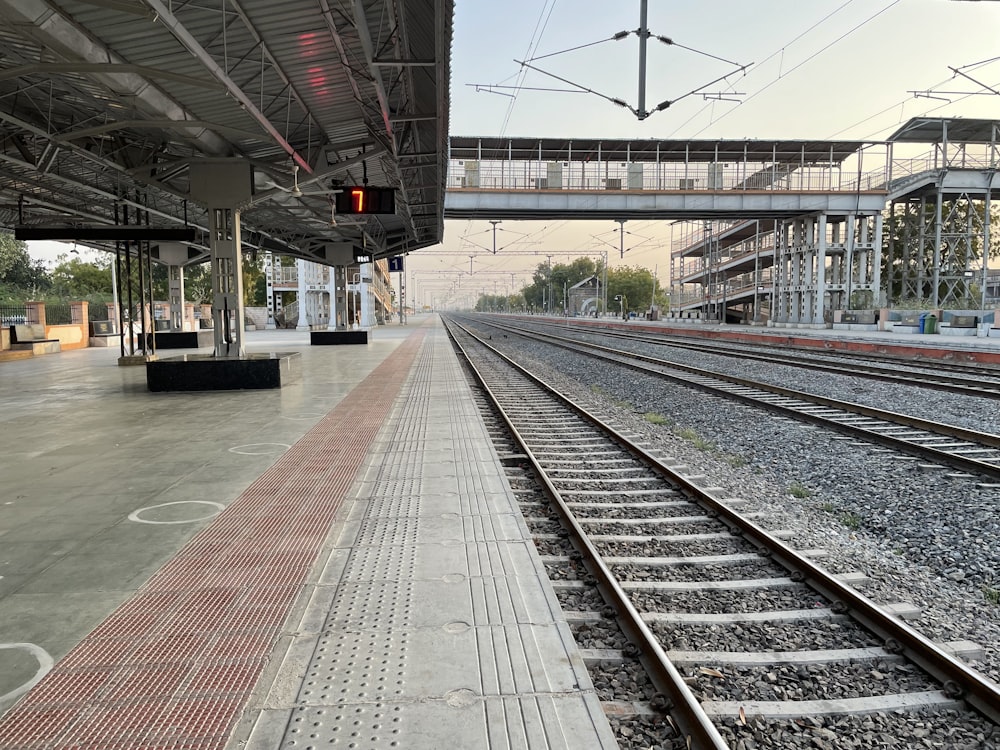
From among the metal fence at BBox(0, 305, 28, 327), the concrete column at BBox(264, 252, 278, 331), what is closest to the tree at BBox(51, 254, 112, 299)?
the concrete column at BBox(264, 252, 278, 331)

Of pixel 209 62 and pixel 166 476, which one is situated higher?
pixel 209 62

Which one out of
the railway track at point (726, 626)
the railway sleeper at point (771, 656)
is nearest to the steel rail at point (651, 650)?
the railway track at point (726, 626)

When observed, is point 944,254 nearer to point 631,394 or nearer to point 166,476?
point 631,394

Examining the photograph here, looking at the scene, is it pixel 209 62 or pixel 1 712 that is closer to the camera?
pixel 1 712

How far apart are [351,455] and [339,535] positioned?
2663mm

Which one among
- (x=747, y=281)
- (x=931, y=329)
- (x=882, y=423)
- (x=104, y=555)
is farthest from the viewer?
(x=747, y=281)

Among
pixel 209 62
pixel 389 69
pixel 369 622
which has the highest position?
pixel 389 69

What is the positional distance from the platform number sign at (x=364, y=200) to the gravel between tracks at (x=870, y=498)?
6.60 m

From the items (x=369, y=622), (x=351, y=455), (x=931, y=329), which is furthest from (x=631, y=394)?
(x=931, y=329)

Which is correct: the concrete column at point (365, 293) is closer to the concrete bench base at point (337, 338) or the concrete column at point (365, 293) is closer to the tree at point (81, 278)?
the concrete bench base at point (337, 338)

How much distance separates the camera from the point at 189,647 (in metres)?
3.11

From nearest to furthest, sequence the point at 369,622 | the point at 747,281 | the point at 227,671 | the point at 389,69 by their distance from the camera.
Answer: the point at 227,671 < the point at 369,622 < the point at 389,69 < the point at 747,281

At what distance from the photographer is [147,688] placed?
2.76m

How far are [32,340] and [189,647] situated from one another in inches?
1105
